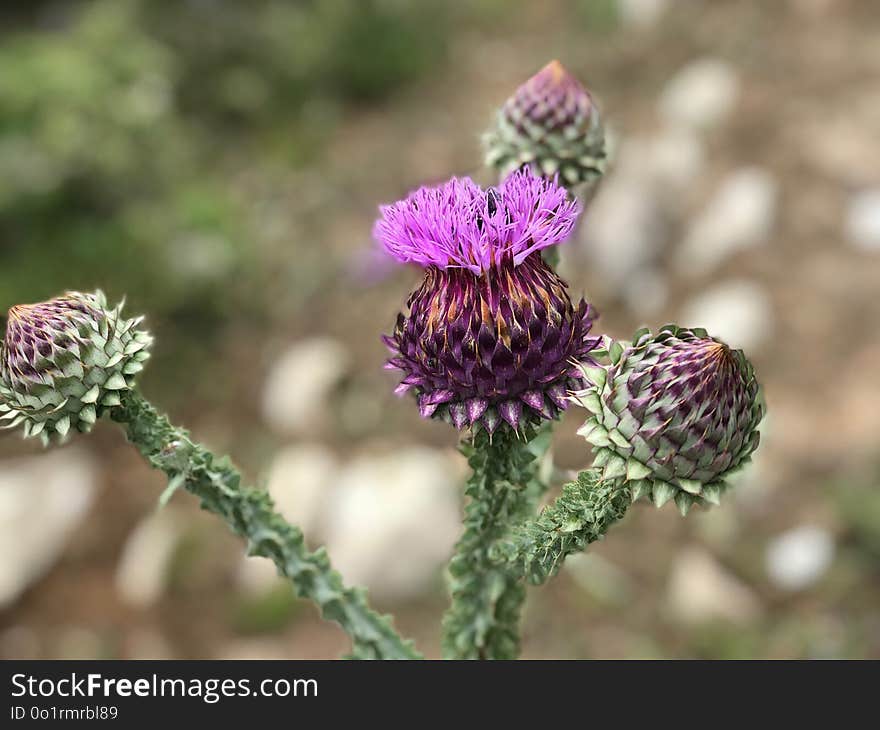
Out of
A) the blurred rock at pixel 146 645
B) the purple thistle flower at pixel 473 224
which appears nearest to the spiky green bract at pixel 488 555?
the purple thistle flower at pixel 473 224

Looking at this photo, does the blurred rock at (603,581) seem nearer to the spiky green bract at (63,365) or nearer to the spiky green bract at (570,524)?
the spiky green bract at (570,524)

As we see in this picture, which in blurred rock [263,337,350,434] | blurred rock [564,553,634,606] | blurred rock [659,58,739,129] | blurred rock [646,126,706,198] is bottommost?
blurred rock [564,553,634,606]

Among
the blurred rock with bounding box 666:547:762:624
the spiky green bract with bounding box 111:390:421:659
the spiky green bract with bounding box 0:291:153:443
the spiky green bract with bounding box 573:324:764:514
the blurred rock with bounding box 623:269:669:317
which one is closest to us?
the spiky green bract with bounding box 573:324:764:514

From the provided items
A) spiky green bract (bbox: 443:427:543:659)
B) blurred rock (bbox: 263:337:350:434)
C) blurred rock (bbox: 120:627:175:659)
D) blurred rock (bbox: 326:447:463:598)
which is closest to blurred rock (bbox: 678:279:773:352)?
blurred rock (bbox: 326:447:463:598)

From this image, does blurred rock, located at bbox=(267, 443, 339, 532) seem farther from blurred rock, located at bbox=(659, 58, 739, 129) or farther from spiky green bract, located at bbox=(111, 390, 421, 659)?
blurred rock, located at bbox=(659, 58, 739, 129)

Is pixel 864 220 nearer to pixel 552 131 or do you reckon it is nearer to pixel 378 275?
pixel 378 275
